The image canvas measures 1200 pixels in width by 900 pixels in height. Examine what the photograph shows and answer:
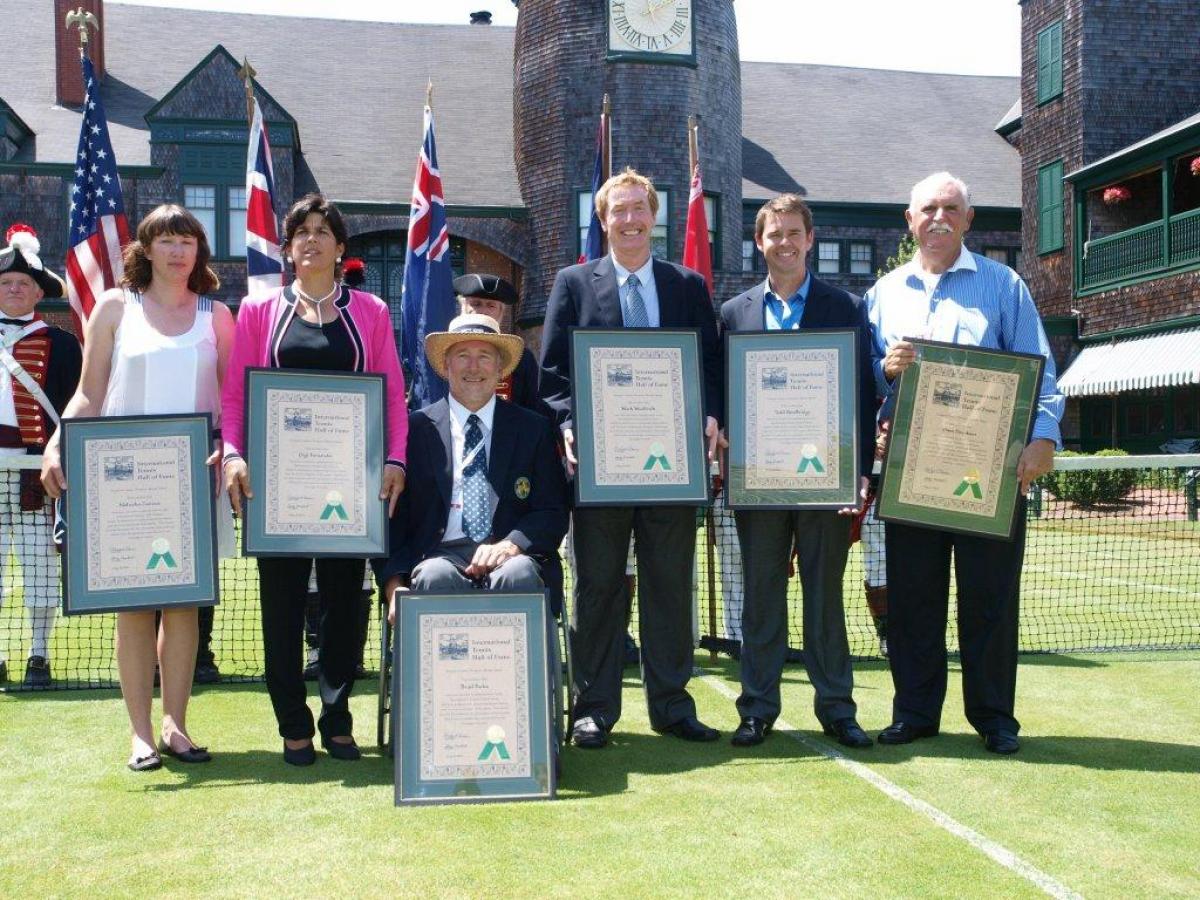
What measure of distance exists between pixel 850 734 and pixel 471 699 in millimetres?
1884

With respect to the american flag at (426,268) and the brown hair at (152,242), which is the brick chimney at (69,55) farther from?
the brown hair at (152,242)

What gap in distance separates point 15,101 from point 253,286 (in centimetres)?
2418

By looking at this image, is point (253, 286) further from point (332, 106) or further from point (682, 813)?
point (332, 106)

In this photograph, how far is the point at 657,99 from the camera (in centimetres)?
2786

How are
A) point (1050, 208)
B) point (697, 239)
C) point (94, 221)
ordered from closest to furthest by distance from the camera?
point (94, 221) → point (697, 239) → point (1050, 208)

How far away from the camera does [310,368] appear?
5254 millimetres

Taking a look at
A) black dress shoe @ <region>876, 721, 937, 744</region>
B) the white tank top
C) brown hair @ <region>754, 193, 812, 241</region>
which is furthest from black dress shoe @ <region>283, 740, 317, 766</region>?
brown hair @ <region>754, 193, 812, 241</region>

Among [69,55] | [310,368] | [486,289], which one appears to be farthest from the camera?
[69,55]

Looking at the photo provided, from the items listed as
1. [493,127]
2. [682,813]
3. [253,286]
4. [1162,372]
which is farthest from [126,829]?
[493,127]

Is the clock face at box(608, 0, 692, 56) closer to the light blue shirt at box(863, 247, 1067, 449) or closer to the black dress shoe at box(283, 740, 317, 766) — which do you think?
the light blue shirt at box(863, 247, 1067, 449)

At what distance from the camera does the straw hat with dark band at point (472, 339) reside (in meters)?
5.40

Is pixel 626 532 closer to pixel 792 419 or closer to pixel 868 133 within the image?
pixel 792 419

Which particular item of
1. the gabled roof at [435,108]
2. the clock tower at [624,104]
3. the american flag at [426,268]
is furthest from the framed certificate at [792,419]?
the gabled roof at [435,108]

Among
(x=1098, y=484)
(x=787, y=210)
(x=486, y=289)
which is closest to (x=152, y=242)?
(x=486, y=289)
